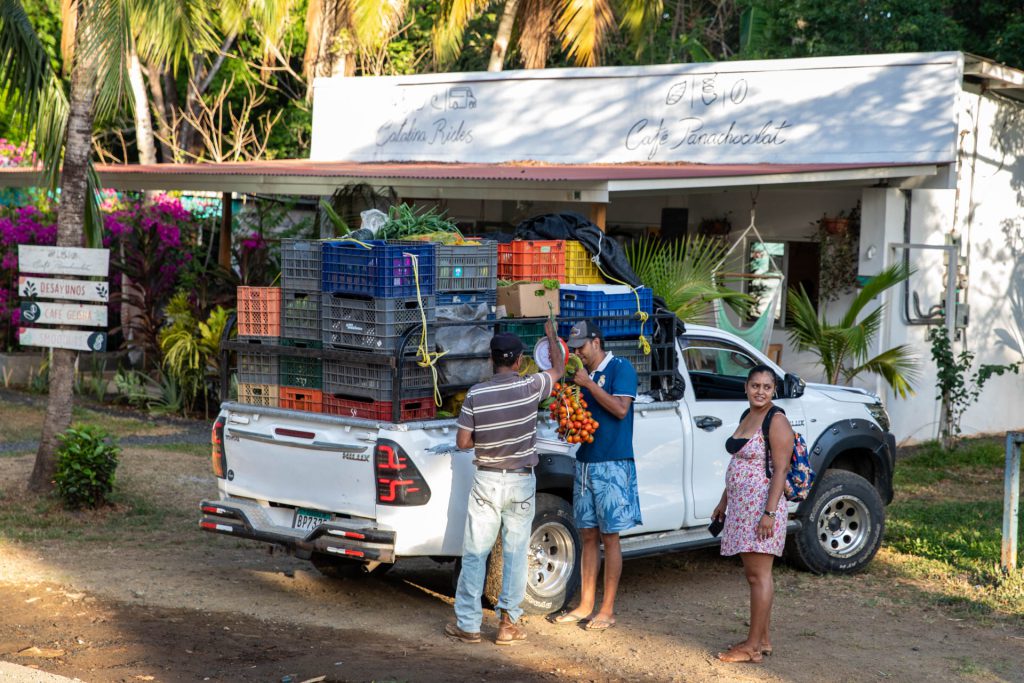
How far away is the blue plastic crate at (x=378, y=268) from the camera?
6.98m

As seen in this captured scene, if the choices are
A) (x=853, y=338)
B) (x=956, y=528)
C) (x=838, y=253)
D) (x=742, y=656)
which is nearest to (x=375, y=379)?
(x=742, y=656)

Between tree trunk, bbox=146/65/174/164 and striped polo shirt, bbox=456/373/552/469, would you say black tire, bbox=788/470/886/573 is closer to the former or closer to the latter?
striped polo shirt, bbox=456/373/552/469

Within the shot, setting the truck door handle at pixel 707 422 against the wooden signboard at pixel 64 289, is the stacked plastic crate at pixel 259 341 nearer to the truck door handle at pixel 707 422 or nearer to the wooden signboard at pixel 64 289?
the truck door handle at pixel 707 422

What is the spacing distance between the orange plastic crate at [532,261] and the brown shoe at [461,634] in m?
2.21

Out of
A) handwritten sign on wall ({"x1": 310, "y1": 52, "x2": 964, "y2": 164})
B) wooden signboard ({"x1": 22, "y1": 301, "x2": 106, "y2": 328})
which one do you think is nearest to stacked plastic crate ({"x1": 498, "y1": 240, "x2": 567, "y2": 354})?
wooden signboard ({"x1": 22, "y1": 301, "x2": 106, "y2": 328})

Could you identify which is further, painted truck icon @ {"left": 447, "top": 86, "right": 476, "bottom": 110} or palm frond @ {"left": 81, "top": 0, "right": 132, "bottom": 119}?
painted truck icon @ {"left": 447, "top": 86, "right": 476, "bottom": 110}

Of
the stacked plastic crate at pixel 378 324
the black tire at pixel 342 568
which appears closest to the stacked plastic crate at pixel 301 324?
the stacked plastic crate at pixel 378 324

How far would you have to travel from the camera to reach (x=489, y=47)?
28.3 metres

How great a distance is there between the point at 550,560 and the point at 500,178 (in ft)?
19.2

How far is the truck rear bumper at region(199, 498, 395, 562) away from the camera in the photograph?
22.0ft

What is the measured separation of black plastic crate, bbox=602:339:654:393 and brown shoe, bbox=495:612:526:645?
5.66 feet

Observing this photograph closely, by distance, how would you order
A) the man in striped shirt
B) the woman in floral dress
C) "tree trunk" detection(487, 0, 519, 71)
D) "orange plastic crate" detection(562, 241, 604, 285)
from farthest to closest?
"tree trunk" detection(487, 0, 519, 71)
"orange plastic crate" detection(562, 241, 604, 285)
the man in striped shirt
the woman in floral dress

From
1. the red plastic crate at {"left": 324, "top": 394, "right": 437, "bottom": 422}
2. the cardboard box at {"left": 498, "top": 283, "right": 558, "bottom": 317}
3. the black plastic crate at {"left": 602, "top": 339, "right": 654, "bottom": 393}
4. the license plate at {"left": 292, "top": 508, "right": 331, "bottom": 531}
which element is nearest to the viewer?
the red plastic crate at {"left": 324, "top": 394, "right": 437, "bottom": 422}

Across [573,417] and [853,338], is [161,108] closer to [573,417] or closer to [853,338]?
[853,338]
